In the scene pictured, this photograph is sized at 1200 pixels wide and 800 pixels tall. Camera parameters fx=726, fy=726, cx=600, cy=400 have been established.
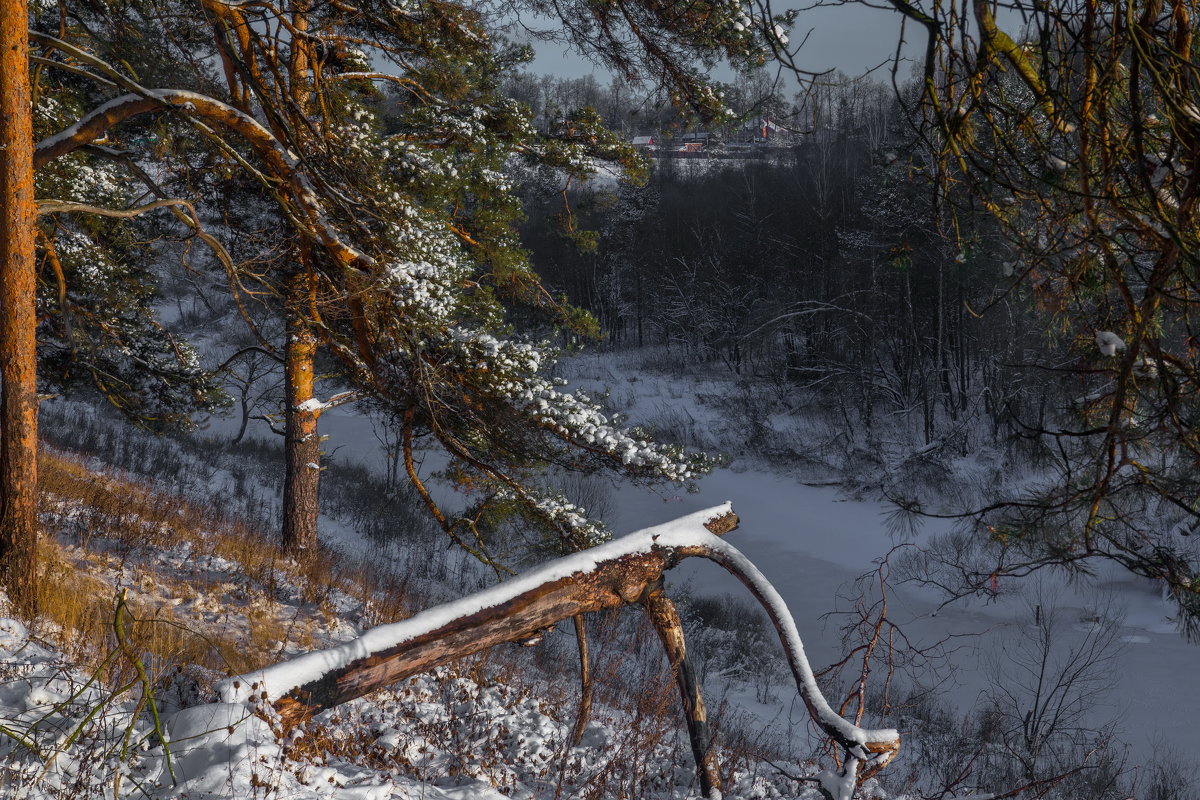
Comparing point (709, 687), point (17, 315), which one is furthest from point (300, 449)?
point (709, 687)

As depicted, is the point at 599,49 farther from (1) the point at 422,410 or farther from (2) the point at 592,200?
(2) the point at 592,200

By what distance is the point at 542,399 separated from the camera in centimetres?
562

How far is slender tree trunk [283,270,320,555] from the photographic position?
8062 millimetres

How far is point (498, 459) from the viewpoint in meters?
6.09

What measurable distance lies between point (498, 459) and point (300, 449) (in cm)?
347

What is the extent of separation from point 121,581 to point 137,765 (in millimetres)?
4500

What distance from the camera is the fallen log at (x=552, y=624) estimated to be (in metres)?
2.55

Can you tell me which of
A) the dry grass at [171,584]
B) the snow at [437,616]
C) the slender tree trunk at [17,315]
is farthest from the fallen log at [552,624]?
the slender tree trunk at [17,315]

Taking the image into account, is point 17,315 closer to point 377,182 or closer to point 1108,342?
point 377,182

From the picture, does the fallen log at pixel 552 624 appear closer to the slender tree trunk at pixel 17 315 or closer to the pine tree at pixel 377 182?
the pine tree at pixel 377 182

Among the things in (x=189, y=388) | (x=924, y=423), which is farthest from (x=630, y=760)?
(x=924, y=423)

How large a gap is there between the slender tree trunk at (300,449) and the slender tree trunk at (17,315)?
2.96 meters

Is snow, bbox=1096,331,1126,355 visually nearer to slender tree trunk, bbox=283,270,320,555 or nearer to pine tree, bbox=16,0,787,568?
pine tree, bbox=16,0,787,568

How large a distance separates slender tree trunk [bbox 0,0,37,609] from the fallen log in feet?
9.44
